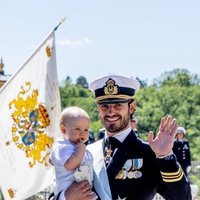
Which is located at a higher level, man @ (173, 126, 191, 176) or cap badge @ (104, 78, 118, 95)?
man @ (173, 126, 191, 176)

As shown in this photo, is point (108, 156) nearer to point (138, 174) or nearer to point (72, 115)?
point (138, 174)

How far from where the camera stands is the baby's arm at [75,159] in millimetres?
3748

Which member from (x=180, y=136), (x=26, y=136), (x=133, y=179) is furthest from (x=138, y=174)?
(x=180, y=136)

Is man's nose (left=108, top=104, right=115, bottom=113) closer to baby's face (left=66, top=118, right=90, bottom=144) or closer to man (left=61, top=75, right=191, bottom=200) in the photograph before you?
man (left=61, top=75, right=191, bottom=200)

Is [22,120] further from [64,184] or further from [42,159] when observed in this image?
[64,184]

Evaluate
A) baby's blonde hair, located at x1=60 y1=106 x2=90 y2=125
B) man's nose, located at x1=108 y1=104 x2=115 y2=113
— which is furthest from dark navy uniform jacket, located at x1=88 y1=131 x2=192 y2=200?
baby's blonde hair, located at x1=60 y1=106 x2=90 y2=125

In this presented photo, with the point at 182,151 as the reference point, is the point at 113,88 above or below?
below

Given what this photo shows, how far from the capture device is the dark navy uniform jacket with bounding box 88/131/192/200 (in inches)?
149

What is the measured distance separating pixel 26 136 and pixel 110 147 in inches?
131

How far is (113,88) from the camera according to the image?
13.5ft

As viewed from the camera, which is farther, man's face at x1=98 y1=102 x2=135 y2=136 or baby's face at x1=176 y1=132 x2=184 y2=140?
baby's face at x1=176 y1=132 x2=184 y2=140

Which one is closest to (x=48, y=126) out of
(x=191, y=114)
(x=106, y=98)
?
(x=106, y=98)

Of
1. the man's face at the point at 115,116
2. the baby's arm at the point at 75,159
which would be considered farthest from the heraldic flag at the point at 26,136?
the baby's arm at the point at 75,159

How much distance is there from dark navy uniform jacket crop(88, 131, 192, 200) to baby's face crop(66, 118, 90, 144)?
0.75 feet
